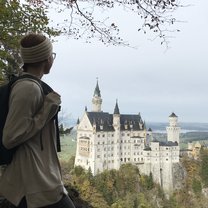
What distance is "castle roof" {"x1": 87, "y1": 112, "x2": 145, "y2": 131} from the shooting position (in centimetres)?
5200

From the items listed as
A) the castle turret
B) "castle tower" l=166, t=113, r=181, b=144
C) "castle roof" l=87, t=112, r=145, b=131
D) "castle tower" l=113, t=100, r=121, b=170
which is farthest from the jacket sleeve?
"castle tower" l=166, t=113, r=181, b=144

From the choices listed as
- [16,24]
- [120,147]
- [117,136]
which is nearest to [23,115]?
[16,24]

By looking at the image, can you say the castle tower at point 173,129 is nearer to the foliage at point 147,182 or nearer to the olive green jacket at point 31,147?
the foliage at point 147,182

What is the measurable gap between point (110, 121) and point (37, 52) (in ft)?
167

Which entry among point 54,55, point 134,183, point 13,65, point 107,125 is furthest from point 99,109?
point 54,55

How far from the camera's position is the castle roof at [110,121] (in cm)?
5200

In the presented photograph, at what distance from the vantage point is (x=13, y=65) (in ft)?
21.6

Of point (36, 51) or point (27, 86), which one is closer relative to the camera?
point (27, 86)

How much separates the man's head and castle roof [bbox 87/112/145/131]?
162 feet

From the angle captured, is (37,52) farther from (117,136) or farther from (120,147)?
(120,147)

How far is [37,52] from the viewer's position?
1.97 m

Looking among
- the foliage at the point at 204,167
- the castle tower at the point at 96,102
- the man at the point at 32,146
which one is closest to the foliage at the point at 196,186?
the foliage at the point at 204,167

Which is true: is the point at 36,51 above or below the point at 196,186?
above

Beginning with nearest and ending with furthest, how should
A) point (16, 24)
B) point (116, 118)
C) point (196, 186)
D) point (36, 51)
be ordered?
point (36, 51) → point (16, 24) → point (196, 186) → point (116, 118)
